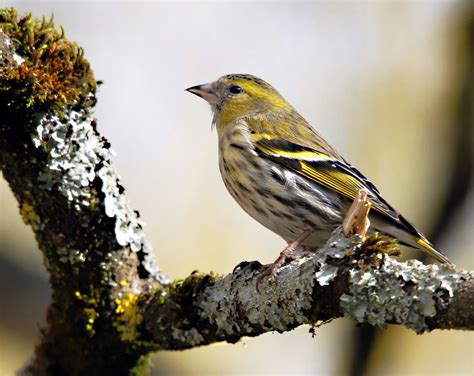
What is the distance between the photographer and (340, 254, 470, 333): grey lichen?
96.6 inches

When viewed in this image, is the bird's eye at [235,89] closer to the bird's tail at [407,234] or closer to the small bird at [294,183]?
the small bird at [294,183]

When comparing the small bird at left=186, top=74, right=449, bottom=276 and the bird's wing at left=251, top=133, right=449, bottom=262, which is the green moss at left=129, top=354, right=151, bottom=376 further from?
the bird's wing at left=251, top=133, right=449, bottom=262

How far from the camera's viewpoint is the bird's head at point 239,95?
566 centimetres

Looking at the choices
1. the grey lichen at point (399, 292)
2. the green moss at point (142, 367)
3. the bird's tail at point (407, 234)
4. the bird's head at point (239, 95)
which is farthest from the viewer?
the bird's head at point (239, 95)

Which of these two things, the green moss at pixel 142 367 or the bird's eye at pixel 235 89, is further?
the bird's eye at pixel 235 89

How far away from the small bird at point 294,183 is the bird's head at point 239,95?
24 centimetres

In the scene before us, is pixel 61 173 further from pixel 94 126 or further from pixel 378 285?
pixel 378 285

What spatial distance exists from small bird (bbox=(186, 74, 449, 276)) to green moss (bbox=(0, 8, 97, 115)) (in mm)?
1279

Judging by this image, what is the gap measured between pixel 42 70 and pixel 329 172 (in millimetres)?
1984

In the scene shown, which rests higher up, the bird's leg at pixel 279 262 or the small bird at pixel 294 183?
the small bird at pixel 294 183

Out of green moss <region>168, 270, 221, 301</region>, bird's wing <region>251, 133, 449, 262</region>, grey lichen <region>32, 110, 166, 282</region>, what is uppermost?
bird's wing <region>251, 133, 449, 262</region>

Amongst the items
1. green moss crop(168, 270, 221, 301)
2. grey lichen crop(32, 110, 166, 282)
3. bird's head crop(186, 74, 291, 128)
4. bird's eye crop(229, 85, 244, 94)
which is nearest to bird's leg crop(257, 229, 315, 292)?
green moss crop(168, 270, 221, 301)

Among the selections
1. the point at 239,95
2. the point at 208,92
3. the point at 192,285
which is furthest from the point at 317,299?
the point at 208,92

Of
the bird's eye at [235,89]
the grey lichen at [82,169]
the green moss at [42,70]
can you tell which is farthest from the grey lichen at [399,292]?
the bird's eye at [235,89]
